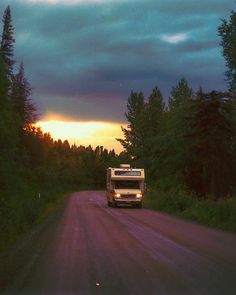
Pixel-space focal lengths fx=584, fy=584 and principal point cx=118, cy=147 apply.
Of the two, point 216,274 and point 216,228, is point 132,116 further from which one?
point 216,274

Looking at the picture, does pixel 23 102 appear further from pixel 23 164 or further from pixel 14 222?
pixel 14 222

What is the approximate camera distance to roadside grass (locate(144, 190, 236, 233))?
2719 centimetres

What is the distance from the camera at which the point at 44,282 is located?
11.1m

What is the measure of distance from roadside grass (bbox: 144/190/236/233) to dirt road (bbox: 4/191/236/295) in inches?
176

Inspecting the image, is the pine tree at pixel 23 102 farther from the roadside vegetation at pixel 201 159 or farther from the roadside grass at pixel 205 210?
the roadside grass at pixel 205 210

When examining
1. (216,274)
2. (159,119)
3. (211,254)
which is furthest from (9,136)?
(159,119)

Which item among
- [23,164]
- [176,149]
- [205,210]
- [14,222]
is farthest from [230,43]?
[23,164]

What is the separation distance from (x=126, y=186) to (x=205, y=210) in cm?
1609

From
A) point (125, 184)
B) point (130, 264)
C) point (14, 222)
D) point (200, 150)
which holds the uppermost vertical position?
point (200, 150)

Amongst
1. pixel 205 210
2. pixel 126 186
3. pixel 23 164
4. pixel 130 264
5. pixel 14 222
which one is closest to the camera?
pixel 130 264

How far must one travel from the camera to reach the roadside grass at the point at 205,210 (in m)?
27.2

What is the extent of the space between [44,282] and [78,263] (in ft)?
9.32

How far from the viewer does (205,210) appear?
31.8 meters

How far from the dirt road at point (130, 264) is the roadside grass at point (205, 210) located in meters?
4.48
